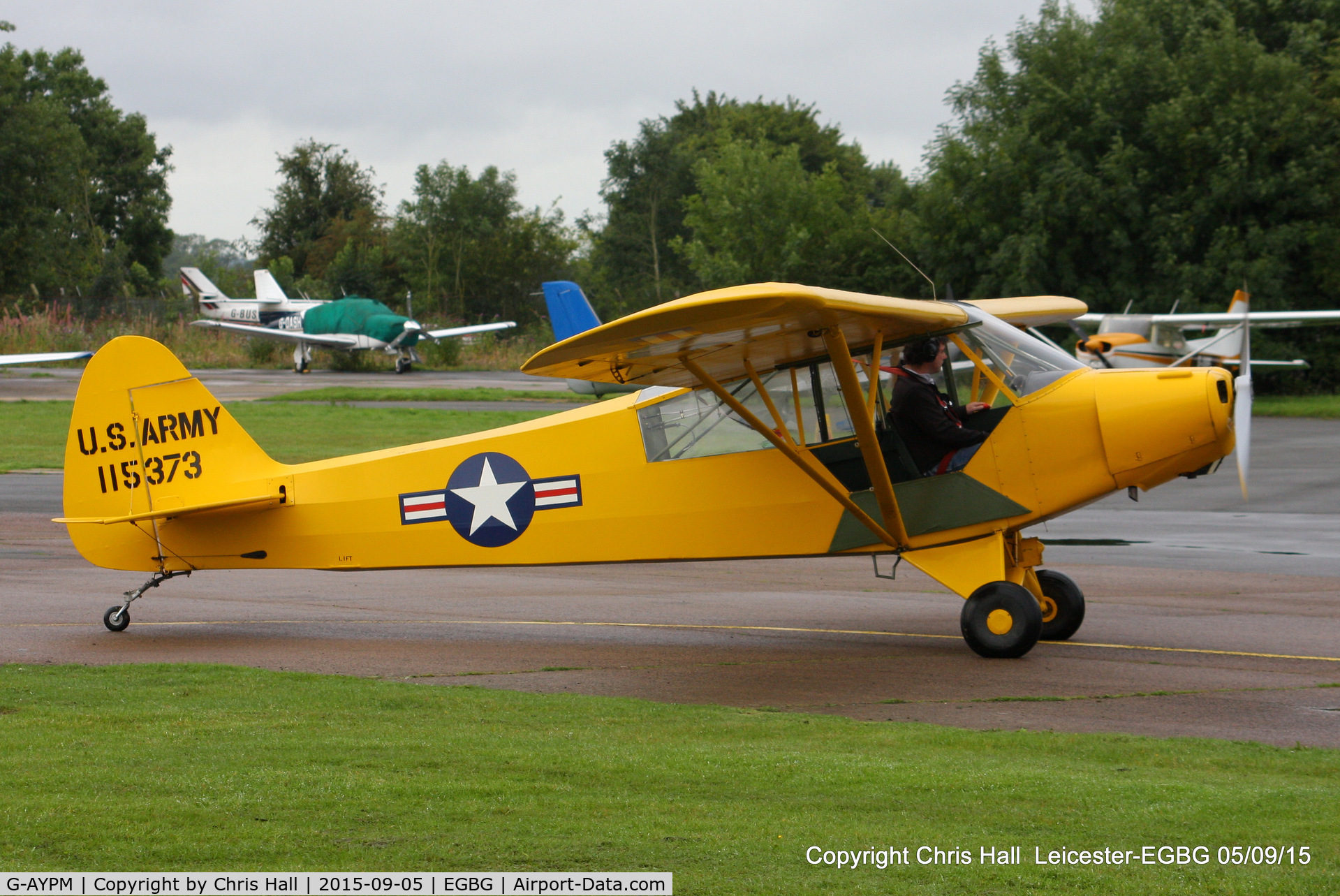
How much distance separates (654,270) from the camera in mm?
79750

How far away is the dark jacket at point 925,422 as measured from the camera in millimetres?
8641

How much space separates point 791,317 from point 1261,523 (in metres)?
13.1

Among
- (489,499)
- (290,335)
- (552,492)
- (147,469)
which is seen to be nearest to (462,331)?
(290,335)

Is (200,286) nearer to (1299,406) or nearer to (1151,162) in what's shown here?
→ (1151,162)

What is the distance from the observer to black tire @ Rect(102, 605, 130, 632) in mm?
9898

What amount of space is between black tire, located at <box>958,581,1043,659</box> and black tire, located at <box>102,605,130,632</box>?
22.3 ft

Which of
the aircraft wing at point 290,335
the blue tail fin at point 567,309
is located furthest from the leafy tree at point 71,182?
the blue tail fin at point 567,309

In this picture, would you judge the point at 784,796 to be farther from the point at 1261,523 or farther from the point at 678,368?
the point at 1261,523

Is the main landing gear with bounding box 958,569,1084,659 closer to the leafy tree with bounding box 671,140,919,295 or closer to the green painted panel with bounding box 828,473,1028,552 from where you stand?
the green painted panel with bounding box 828,473,1028,552

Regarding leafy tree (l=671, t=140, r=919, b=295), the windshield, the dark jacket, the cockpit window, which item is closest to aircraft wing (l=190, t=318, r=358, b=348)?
leafy tree (l=671, t=140, r=919, b=295)

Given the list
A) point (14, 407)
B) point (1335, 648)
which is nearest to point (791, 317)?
point (1335, 648)

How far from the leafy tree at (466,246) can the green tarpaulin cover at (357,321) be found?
14.2 metres

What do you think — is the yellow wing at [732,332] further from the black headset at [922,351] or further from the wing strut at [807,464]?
the wing strut at [807,464]

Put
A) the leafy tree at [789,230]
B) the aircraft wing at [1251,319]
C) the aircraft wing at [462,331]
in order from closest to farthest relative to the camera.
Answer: the aircraft wing at [1251,319] < the leafy tree at [789,230] < the aircraft wing at [462,331]
